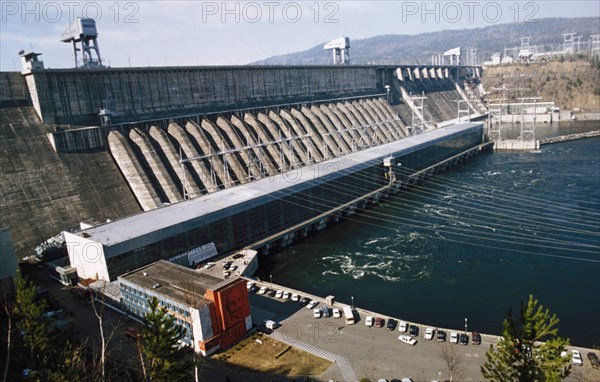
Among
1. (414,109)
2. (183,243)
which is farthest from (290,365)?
(414,109)

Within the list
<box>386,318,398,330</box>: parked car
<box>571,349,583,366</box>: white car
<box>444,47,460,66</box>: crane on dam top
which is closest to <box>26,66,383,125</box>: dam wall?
<box>386,318,398,330</box>: parked car

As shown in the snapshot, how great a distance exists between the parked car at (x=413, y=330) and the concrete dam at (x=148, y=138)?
17412 mm

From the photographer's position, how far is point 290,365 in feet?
71.3

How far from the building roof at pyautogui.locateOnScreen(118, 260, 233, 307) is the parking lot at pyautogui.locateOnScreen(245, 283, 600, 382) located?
3770mm

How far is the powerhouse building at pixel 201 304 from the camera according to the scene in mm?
22797

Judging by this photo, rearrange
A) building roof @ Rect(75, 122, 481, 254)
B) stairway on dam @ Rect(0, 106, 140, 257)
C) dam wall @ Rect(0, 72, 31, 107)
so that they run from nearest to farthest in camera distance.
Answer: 1. building roof @ Rect(75, 122, 481, 254)
2. stairway on dam @ Rect(0, 106, 140, 257)
3. dam wall @ Rect(0, 72, 31, 107)

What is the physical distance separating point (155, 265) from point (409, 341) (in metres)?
15.6

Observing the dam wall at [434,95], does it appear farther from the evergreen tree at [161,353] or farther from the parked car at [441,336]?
the evergreen tree at [161,353]

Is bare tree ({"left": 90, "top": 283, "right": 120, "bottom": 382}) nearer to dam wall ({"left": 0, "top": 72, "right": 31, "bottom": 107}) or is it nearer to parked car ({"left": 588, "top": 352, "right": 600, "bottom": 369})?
parked car ({"left": 588, "top": 352, "right": 600, "bottom": 369})

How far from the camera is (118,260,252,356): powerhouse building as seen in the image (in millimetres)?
22797

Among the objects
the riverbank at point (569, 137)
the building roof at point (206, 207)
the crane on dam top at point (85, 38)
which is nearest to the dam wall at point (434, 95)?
the riverbank at point (569, 137)

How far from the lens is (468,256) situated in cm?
3538

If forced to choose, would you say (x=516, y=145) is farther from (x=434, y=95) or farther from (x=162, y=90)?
(x=162, y=90)

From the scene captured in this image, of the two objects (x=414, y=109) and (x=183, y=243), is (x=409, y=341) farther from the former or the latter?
(x=414, y=109)
